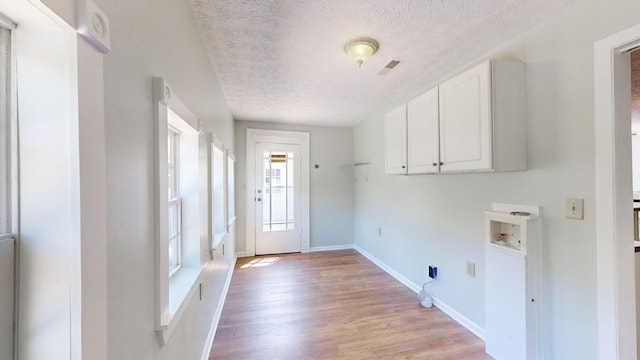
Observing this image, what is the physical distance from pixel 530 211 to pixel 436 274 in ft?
4.02

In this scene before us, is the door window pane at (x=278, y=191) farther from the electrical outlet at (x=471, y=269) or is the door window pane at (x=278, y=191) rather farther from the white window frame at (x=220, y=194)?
the electrical outlet at (x=471, y=269)

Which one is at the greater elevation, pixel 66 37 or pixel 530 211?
pixel 66 37

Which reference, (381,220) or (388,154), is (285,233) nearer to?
(381,220)

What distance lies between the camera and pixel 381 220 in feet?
12.5

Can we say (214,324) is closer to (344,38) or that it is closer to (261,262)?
(261,262)

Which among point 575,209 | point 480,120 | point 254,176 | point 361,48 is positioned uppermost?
point 361,48

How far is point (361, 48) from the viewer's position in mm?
1818

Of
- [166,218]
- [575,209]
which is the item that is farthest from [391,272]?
[166,218]

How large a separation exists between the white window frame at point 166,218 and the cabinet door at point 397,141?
6.11ft

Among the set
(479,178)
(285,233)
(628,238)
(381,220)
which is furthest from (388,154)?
(285,233)

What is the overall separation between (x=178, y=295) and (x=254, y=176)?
3.17m

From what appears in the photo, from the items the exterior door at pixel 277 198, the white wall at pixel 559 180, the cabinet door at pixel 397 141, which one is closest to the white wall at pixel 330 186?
the exterior door at pixel 277 198

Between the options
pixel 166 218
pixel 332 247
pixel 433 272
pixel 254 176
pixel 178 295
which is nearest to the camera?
pixel 166 218

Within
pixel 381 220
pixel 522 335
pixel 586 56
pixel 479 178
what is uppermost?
pixel 586 56
